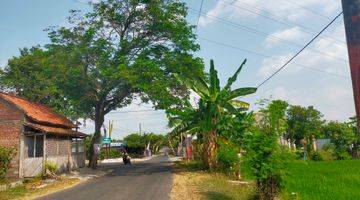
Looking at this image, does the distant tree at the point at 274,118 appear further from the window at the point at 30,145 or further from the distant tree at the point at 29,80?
the distant tree at the point at 29,80

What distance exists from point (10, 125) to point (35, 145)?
83.1 inches

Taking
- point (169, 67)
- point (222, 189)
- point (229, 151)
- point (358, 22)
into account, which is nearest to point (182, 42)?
point (169, 67)

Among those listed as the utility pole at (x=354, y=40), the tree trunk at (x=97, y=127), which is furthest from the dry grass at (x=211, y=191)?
the tree trunk at (x=97, y=127)

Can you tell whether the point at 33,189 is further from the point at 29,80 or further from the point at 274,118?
the point at 29,80

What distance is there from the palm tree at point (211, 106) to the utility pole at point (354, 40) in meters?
22.7

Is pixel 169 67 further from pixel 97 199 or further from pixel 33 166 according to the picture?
pixel 97 199

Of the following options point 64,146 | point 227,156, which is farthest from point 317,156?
point 64,146

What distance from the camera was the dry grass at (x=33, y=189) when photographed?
61.1ft

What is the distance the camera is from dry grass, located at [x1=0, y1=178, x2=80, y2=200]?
18.6 m

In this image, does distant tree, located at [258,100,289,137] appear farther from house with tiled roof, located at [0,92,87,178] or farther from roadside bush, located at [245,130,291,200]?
house with tiled roof, located at [0,92,87,178]

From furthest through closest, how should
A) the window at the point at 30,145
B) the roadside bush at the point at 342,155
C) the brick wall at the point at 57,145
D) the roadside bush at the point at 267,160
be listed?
the roadside bush at the point at 342,155 → the brick wall at the point at 57,145 → the window at the point at 30,145 → the roadside bush at the point at 267,160

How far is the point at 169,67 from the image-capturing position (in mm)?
32094

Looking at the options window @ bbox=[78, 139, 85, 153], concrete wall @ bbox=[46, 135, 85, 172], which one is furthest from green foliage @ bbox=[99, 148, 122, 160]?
concrete wall @ bbox=[46, 135, 85, 172]

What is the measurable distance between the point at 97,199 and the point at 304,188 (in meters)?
7.48
